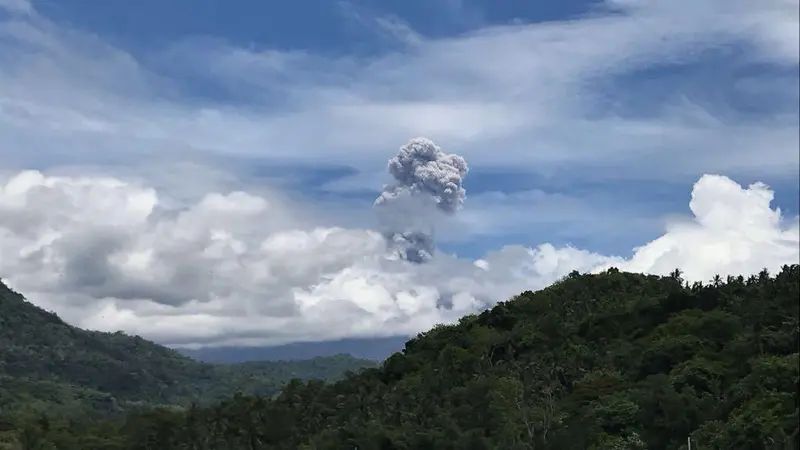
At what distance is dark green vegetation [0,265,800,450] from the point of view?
7300 cm

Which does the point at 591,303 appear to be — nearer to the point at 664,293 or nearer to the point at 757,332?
the point at 664,293

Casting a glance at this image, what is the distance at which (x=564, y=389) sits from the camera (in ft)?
312

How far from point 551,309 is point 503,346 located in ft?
60.4

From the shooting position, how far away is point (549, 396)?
3398 inches

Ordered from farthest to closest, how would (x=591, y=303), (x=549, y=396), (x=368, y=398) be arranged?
1. (x=591, y=303)
2. (x=368, y=398)
3. (x=549, y=396)

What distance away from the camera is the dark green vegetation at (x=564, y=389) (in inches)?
2874

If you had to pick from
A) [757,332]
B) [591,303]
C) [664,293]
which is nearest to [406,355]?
[591,303]

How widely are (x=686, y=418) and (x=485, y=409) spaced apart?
20.9 m

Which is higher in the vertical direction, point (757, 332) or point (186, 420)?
point (757, 332)

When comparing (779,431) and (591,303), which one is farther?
(591,303)

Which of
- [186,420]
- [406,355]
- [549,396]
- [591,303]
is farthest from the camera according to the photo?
[406,355]

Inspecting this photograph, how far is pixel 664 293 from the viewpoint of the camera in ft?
388

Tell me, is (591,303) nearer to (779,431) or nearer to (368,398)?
(368,398)

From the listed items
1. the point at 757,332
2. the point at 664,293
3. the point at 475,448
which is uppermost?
the point at 664,293
